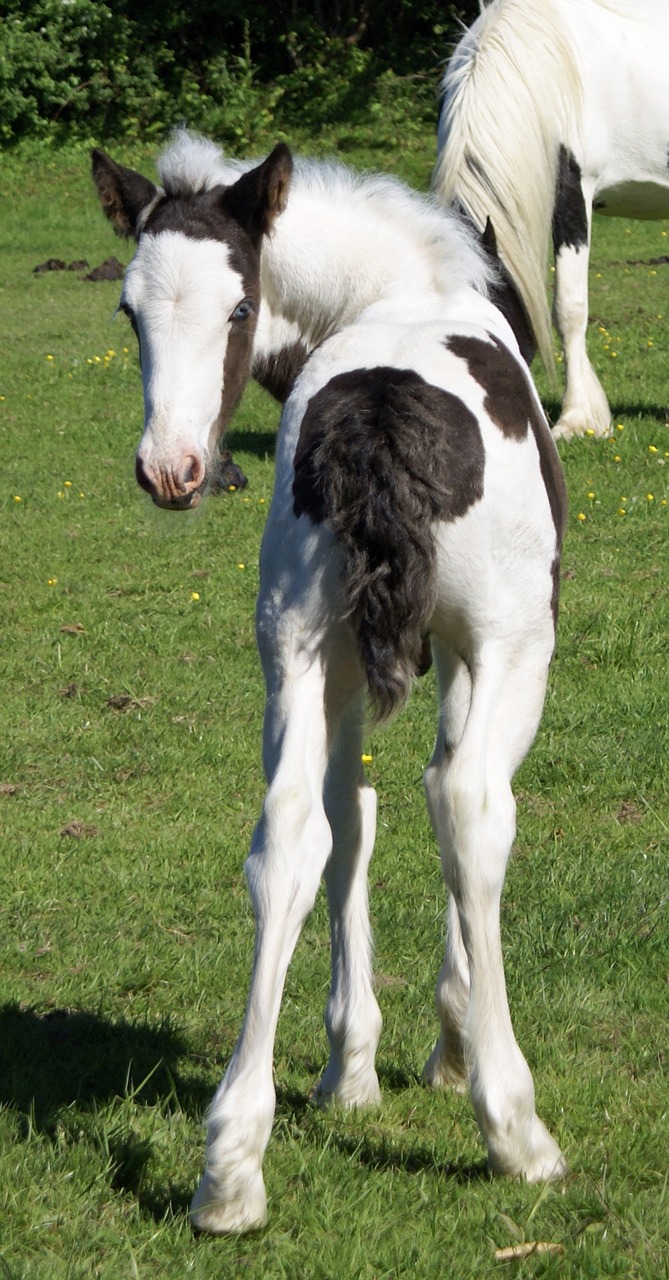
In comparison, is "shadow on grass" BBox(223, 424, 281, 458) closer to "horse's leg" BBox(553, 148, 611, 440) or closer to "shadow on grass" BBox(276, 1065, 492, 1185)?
"horse's leg" BBox(553, 148, 611, 440)

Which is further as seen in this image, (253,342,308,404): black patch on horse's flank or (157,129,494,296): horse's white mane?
(253,342,308,404): black patch on horse's flank

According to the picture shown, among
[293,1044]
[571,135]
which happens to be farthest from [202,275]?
[571,135]

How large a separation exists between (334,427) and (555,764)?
9.06ft

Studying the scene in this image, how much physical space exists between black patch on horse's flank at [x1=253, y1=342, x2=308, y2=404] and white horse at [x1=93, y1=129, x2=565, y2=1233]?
0.24m

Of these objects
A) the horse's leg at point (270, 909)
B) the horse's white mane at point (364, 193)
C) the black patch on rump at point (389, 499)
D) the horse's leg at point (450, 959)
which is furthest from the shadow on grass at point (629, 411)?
the horse's leg at point (270, 909)

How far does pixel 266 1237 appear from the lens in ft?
9.07

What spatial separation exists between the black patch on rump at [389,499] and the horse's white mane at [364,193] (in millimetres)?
793

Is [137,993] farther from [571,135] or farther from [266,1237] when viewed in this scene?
[571,135]

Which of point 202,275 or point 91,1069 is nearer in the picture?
point 202,275

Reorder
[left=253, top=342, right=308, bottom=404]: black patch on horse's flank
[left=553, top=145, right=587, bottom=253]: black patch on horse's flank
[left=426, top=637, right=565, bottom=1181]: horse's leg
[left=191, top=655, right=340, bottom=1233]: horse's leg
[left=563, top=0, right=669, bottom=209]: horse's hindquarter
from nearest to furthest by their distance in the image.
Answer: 1. [left=191, top=655, right=340, bottom=1233]: horse's leg
2. [left=426, top=637, right=565, bottom=1181]: horse's leg
3. [left=253, top=342, right=308, bottom=404]: black patch on horse's flank
4. [left=553, top=145, right=587, bottom=253]: black patch on horse's flank
5. [left=563, top=0, right=669, bottom=209]: horse's hindquarter

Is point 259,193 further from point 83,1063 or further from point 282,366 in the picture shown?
point 83,1063

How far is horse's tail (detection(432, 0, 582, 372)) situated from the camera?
5.25 meters

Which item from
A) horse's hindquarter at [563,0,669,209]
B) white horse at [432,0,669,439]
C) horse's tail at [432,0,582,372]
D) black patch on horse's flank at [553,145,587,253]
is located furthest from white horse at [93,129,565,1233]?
horse's hindquarter at [563,0,669,209]

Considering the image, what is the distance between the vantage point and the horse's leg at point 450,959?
3166mm
